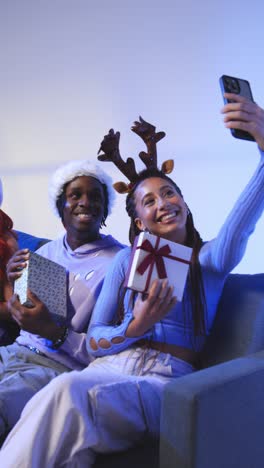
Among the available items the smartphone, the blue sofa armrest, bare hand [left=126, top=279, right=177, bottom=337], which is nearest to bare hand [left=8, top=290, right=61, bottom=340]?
bare hand [left=126, top=279, right=177, bottom=337]

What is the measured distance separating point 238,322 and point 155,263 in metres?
0.34

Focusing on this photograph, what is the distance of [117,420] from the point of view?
968mm

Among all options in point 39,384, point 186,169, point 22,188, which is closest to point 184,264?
point 39,384

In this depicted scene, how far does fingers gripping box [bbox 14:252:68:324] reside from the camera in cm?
135

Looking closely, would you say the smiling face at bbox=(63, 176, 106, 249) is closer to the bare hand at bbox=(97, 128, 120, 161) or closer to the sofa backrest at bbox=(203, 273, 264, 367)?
the bare hand at bbox=(97, 128, 120, 161)

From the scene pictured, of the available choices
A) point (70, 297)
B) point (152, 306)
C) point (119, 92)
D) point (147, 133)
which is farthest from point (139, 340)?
point (119, 92)

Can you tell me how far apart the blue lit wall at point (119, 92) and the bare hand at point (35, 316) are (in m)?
0.91

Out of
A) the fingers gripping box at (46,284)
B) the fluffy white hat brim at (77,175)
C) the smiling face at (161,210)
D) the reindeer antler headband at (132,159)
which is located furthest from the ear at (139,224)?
the fluffy white hat brim at (77,175)

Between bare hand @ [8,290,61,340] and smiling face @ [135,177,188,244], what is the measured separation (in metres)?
0.38

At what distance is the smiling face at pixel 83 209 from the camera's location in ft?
5.57

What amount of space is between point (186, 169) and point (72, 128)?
30.9 inches

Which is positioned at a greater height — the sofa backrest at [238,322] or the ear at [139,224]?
the ear at [139,224]

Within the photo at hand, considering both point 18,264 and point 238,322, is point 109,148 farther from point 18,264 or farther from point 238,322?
point 238,322

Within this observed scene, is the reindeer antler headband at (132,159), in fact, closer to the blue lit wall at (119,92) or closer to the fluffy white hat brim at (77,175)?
the fluffy white hat brim at (77,175)
